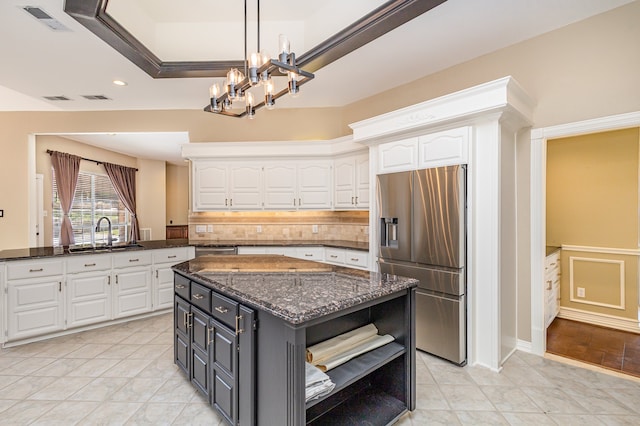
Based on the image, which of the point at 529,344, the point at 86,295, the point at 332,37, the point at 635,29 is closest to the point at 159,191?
the point at 86,295

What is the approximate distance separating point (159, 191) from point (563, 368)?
876cm

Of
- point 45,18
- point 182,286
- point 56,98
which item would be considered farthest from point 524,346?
point 56,98

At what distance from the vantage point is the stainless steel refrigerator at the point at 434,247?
262cm

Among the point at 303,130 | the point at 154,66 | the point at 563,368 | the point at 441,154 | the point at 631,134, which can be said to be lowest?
the point at 563,368

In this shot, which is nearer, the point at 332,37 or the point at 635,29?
the point at 635,29

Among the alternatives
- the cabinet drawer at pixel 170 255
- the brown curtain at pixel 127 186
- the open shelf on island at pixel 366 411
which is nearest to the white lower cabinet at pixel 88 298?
the cabinet drawer at pixel 170 255

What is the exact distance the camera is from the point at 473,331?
2.67 meters

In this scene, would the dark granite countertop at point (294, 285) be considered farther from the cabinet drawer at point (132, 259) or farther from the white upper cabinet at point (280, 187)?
the white upper cabinet at point (280, 187)

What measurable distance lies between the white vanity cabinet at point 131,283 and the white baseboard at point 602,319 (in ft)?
17.0

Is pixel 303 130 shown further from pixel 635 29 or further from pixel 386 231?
pixel 635 29

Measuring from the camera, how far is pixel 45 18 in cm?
241

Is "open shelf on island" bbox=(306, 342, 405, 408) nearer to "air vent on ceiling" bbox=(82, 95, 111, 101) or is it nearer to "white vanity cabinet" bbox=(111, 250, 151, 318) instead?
"white vanity cabinet" bbox=(111, 250, 151, 318)

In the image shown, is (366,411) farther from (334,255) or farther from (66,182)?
(66,182)

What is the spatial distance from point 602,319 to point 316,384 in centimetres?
392
